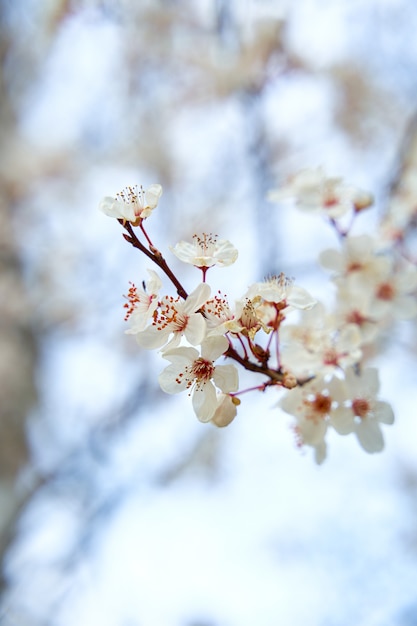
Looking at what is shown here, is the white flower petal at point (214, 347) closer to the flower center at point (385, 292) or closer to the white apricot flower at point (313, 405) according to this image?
the white apricot flower at point (313, 405)

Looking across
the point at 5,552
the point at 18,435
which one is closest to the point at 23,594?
the point at 5,552

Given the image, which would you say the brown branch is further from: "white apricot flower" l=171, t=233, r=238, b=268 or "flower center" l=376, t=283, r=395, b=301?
"flower center" l=376, t=283, r=395, b=301

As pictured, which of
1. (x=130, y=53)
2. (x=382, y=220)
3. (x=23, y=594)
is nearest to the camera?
(x=382, y=220)

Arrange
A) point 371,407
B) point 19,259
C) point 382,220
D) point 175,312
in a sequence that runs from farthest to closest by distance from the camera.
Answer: point 19,259
point 382,220
point 371,407
point 175,312

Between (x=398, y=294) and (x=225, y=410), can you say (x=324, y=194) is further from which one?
(x=225, y=410)

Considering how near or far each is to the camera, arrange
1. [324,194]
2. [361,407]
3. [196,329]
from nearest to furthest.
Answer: [196,329], [361,407], [324,194]

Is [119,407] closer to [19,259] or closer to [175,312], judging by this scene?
[19,259]

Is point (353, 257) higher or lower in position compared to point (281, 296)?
higher

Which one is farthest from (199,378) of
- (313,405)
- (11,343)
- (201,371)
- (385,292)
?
(11,343)
